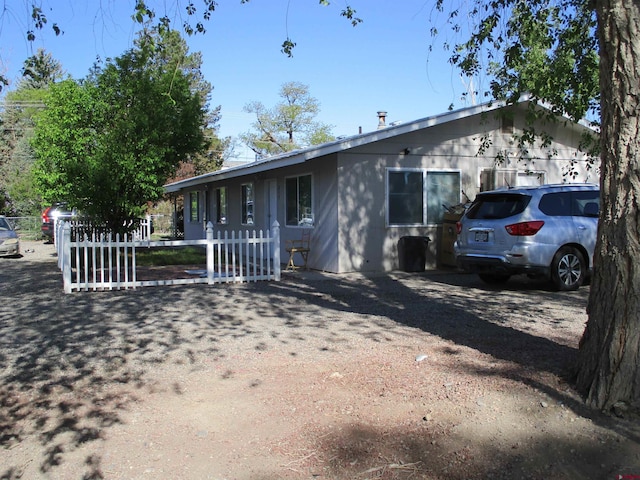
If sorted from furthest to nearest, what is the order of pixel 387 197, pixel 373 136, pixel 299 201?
pixel 299 201
pixel 387 197
pixel 373 136

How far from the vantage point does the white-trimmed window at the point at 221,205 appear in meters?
20.6

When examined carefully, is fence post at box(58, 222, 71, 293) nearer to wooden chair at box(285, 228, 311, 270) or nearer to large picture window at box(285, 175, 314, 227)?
wooden chair at box(285, 228, 311, 270)

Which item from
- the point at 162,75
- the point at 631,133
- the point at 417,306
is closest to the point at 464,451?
the point at 631,133

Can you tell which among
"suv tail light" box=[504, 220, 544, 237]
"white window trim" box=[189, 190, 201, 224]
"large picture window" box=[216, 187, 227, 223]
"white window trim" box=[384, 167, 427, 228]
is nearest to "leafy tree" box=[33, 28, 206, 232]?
"white window trim" box=[384, 167, 427, 228]

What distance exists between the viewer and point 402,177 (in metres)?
13.1

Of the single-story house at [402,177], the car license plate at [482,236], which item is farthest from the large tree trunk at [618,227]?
the single-story house at [402,177]

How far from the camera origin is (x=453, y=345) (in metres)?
5.86

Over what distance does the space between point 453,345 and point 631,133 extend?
2758 millimetres

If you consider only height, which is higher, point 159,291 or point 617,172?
point 617,172

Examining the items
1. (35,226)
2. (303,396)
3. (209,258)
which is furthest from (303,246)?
(35,226)

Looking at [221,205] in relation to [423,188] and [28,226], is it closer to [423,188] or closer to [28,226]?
[423,188]

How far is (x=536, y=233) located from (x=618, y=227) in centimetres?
557

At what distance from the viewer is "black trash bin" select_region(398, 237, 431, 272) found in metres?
12.8

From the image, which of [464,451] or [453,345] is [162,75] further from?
[464,451]
